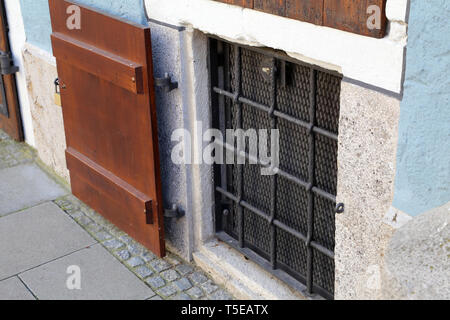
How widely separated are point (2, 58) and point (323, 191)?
3964 mm

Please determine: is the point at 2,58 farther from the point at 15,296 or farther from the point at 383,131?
the point at 383,131

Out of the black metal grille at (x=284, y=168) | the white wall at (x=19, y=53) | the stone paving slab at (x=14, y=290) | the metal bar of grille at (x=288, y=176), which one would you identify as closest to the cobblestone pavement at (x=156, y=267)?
the black metal grille at (x=284, y=168)

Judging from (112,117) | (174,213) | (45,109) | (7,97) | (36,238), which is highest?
(112,117)

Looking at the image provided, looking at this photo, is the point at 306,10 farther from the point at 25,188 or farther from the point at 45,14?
the point at 25,188

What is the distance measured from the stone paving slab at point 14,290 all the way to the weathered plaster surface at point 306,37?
2.09 m

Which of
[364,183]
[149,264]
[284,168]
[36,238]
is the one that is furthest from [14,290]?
[364,183]

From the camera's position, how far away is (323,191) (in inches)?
148

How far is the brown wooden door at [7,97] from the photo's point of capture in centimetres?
636

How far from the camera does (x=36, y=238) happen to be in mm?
5160

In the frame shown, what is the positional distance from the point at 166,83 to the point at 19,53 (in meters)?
2.70

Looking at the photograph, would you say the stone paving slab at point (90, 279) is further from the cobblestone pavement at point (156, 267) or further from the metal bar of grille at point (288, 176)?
the metal bar of grille at point (288, 176)

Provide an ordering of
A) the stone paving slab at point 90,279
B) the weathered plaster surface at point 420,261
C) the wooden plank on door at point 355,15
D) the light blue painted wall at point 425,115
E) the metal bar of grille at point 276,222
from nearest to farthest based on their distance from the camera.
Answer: the weathered plaster surface at point 420,261, the light blue painted wall at point 425,115, the wooden plank on door at point 355,15, the metal bar of grille at point 276,222, the stone paving slab at point 90,279

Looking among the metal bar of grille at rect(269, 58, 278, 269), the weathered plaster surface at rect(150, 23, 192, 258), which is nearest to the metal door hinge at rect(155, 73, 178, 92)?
the weathered plaster surface at rect(150, 23, 192, 258)

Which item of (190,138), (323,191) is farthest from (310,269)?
(190,138)
